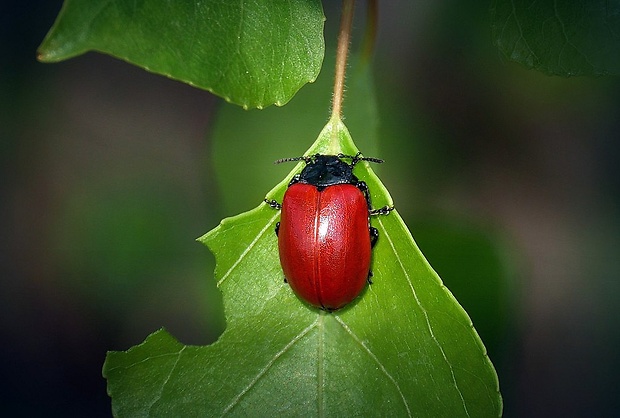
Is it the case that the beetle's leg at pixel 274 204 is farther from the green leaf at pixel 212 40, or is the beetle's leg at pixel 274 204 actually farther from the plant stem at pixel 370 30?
→ the plant stem at pixel 370 30

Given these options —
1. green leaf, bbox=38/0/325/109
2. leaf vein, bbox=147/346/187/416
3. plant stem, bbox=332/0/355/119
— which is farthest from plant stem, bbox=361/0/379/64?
leaf vein, bbox=147/346/187/416

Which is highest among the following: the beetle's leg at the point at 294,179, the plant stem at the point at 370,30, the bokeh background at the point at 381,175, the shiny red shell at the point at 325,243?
the plant stem at the point at 370,30

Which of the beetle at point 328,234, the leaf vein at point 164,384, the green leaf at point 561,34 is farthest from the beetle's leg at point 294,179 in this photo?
the green leaf at point 561,34

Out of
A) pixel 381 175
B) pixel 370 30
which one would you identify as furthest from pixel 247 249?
pixel 381 175

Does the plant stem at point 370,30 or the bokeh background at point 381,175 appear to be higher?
the plant stem at point 370,30

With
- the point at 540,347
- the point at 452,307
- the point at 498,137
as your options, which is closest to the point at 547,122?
the point at 498,137

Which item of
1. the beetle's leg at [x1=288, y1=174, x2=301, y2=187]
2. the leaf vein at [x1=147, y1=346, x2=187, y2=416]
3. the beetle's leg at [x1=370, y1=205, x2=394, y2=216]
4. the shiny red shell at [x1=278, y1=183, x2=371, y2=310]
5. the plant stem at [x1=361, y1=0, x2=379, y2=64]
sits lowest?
the leaf vein at [x1=147, y1=346, x2=187, y2=416]

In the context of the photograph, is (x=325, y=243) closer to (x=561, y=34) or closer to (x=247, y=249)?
(x=247, y=249)

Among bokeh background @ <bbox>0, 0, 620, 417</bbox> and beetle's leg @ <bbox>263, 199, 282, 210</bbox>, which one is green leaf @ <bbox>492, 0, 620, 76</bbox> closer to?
beetle's leg @ <bbox>263, 199, 282, 210</bbox>
